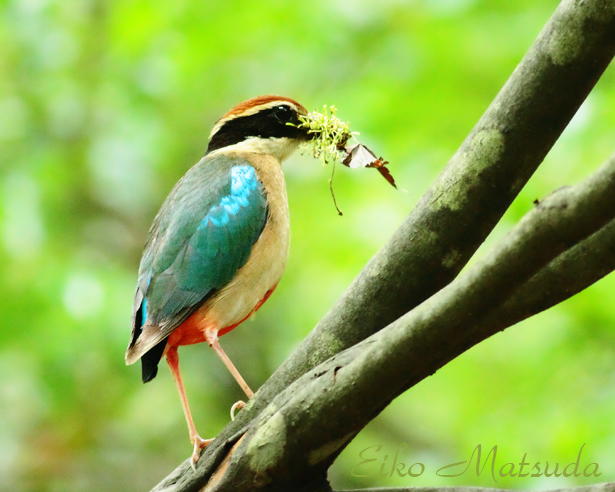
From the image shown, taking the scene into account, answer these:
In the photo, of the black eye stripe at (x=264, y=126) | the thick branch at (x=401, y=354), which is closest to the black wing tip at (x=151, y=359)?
the thick branch at (x=401, y=354)

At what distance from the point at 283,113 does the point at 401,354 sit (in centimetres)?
305

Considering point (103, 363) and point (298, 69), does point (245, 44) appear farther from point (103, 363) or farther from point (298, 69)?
point (103, 363)

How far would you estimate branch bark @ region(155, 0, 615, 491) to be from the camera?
88.4 inches

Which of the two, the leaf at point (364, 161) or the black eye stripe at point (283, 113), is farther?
the black eye stripe at point (283, 113)

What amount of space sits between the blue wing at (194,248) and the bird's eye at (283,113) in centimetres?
61

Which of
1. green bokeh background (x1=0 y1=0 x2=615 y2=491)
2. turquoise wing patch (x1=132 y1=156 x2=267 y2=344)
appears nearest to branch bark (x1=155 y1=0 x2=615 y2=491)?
turquoise wing patch (x1=132 y1=156 x2=267 y2=344)

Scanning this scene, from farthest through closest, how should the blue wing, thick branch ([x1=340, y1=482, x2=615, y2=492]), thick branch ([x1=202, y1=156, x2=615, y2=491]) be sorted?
the blue wing
thick branch ([x1=340, y1=482, x2=615, y2=492])
thick branch ([x1=202, y1=156, x2=615, y2=491])

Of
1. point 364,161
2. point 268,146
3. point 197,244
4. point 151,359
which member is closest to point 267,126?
point 268,146

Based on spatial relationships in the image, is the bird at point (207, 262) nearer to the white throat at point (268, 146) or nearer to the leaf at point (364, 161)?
the white throat at point (268, 146)

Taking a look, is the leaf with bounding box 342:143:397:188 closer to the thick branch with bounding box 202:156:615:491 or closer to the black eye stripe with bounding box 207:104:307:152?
the thick branch with bounding box 202:156:615:491

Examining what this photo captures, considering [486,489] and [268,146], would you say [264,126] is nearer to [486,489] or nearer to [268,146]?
[268,146]

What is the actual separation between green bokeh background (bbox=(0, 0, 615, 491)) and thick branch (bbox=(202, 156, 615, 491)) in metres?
3.66

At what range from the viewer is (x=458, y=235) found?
261 cm

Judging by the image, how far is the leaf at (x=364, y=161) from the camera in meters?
3.26
